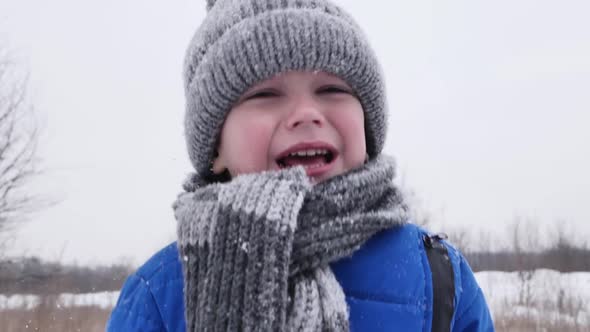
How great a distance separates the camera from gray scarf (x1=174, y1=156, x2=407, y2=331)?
789mm

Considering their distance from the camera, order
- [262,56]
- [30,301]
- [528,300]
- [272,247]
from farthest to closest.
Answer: [528,300], [30,301], [262,56], [272,247]

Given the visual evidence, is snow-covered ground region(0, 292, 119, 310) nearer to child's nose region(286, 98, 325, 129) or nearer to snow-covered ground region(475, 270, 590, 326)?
child's nose region(286, 98, 325, 129)

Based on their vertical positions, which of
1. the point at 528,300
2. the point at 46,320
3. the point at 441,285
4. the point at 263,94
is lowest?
the point at 528,300

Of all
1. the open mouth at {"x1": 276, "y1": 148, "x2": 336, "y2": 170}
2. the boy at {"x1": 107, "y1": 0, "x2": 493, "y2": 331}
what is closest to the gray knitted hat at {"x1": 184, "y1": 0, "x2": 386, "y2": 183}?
the boy at {"x1": 107, "y1": 0, "x2": 493, "y2": 331}

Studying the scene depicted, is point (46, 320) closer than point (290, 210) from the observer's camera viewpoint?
No

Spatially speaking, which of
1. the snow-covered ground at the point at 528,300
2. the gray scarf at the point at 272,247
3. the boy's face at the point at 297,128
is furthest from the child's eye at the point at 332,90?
the snow-covered ground at the point at 528,300

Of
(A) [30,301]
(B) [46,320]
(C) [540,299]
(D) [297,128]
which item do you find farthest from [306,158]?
(C) [540,299]

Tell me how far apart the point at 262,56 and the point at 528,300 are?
36.1 feet

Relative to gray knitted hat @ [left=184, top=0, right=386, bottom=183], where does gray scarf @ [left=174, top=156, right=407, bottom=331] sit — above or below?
below

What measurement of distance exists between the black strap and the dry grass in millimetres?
7004

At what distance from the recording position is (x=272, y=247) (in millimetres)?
811

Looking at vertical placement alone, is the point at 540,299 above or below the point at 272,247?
below

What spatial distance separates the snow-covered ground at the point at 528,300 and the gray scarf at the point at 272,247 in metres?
6.58

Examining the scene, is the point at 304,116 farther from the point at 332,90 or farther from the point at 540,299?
the point at 540,299
